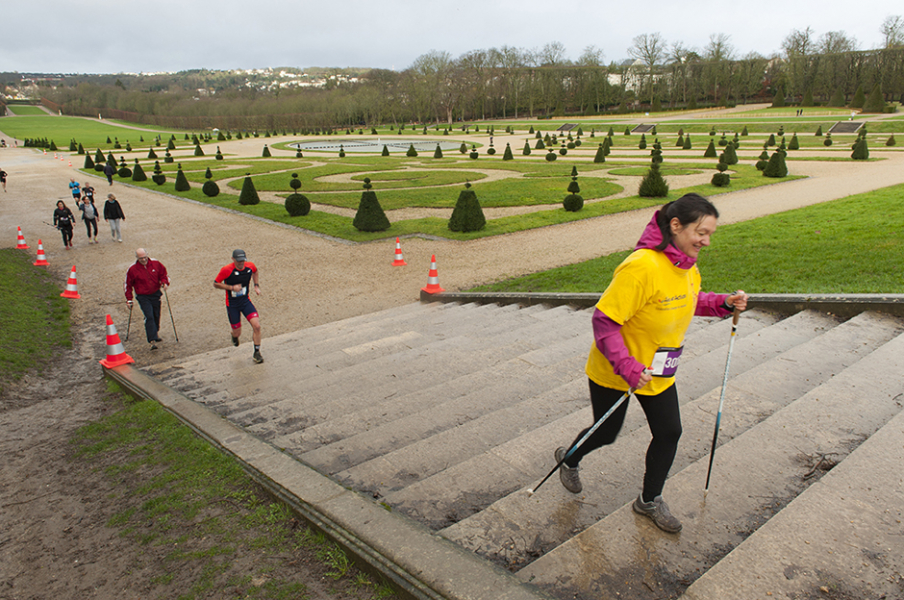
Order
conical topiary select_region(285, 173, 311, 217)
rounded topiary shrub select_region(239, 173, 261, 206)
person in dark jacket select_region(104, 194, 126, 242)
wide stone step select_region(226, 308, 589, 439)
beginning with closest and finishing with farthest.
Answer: wide stone step select_region(226, 308, 589, 439) → person in dark jacket select_region(104, 194, 126, 242) → conical topiary select_region(285, 173, 311, 217) → rounded topiary shrub select_region(239, 173, 261, 206)

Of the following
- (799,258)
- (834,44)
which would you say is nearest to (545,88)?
(834,44)

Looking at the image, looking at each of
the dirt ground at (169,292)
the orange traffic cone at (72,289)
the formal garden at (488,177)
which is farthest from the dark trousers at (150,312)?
the formal garden at (488,177)

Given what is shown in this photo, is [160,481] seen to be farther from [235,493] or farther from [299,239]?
[299,239]

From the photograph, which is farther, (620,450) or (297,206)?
(297,206)

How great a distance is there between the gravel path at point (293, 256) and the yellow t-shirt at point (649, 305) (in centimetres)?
765

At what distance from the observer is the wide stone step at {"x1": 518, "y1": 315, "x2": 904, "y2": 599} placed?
275 cm

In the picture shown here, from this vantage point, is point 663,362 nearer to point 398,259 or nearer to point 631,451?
point 631,451

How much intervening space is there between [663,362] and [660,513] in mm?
843

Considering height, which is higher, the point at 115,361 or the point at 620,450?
the point at 620,450

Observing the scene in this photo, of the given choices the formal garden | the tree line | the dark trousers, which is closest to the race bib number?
the dark trousers

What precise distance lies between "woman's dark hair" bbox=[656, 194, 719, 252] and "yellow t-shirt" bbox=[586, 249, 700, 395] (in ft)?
0.37

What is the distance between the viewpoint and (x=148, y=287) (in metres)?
9.11

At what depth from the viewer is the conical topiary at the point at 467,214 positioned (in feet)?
54.0

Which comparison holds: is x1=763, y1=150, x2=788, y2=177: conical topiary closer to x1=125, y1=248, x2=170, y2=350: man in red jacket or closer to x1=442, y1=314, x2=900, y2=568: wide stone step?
x1=442, y1=314, x2=900, y2=568: wide stone step
